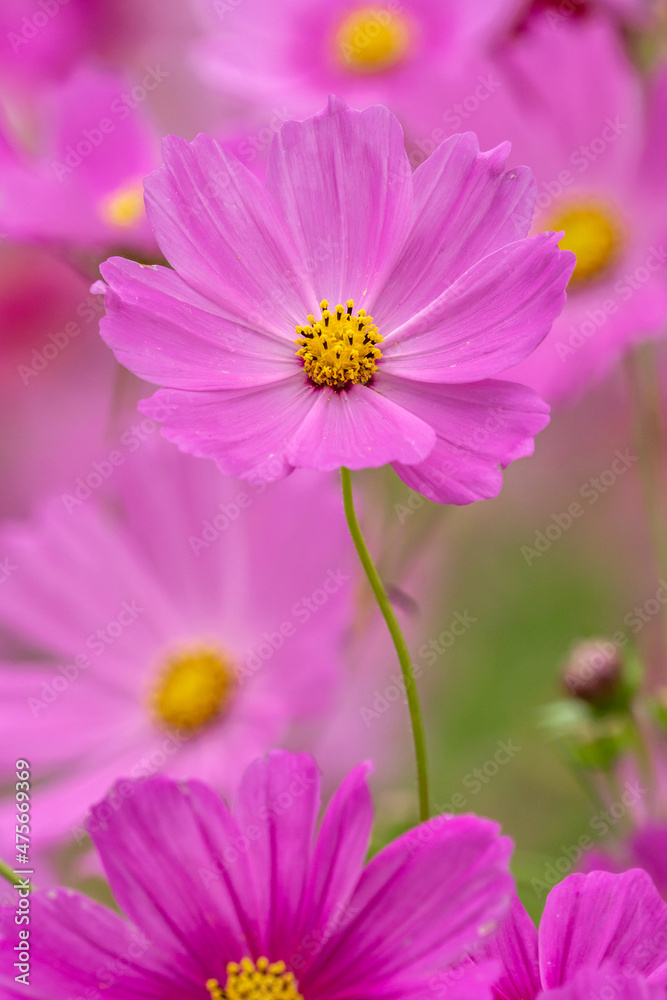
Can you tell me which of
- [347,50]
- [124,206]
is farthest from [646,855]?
[347,50]

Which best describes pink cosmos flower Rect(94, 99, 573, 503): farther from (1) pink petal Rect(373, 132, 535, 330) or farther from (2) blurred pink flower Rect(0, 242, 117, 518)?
(2) blurred pink flower Rect(0, 242, 117, 518)

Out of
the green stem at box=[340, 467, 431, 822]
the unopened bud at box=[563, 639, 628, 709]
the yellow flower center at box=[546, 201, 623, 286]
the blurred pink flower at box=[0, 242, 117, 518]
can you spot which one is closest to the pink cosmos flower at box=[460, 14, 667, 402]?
the yellow flower center at box=[546, 201, 623, 286]

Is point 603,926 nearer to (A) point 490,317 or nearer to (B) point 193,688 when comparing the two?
(A) point 490,317

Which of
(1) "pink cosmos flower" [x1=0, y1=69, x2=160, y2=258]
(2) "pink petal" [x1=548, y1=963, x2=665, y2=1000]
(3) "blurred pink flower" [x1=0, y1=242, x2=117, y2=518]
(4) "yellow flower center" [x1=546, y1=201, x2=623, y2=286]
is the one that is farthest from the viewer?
(3) "blurred pink flower" [x1=0, y1=242, x2=117, y2=518]

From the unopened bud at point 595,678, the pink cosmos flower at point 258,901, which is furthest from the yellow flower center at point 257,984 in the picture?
the unopened bud at point 595,678

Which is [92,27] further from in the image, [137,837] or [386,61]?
[137,837]

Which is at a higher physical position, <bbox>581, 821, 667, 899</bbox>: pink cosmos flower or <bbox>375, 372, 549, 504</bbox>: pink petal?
<bbox>375, 372, 549, 504</bbox>: pink petal
